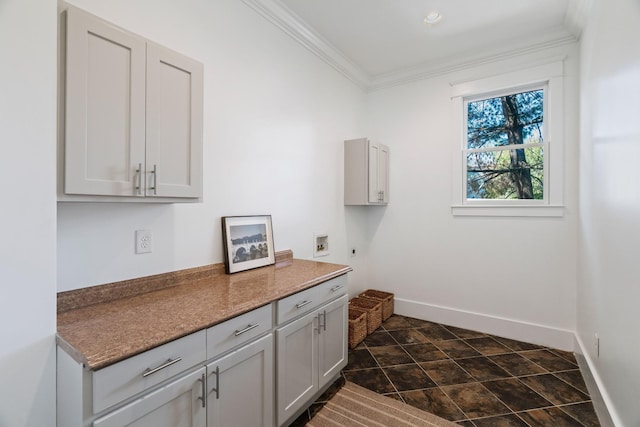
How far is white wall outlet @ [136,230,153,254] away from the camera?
64.8 inches

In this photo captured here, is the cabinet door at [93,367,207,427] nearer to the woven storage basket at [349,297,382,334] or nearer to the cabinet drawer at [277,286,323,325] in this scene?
the cabinet drawer at [277,286,323,325]

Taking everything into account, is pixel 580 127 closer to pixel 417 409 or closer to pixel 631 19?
pixel 631 19

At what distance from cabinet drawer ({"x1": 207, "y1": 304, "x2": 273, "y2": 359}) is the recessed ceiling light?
277 centimetres

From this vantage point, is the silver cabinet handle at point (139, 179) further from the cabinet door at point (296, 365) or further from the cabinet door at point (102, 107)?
the cabinet door at point (296, 365)

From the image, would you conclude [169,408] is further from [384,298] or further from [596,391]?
[384,298]

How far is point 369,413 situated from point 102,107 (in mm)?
2287

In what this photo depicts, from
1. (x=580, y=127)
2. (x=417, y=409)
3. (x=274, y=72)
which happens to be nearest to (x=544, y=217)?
(x=580, y=127)

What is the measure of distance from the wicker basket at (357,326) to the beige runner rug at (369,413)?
0.68 metres

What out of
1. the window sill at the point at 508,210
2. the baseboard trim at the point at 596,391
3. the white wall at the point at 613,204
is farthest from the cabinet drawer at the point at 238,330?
the window sill at the point at 508,210

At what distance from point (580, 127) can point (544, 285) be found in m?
1.53

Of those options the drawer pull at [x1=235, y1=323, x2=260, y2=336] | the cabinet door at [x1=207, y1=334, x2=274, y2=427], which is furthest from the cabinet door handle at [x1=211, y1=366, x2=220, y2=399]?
the drawer pull at [x1=235, y1=323, x2=260, y2=336]

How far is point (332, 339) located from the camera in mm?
2152

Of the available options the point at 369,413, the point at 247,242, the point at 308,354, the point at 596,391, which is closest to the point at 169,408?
the point at 308,354

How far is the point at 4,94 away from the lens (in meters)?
1.00
